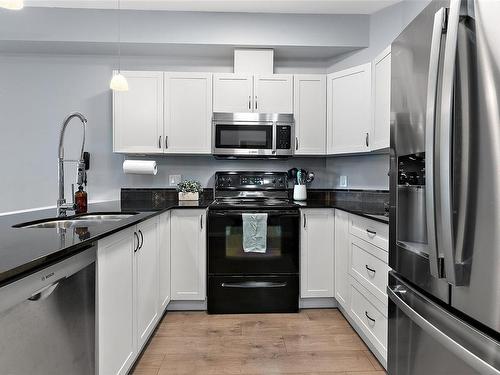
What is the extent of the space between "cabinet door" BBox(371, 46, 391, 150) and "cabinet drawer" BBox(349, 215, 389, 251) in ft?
1.96

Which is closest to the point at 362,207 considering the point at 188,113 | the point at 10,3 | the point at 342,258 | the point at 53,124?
the point at 342,258

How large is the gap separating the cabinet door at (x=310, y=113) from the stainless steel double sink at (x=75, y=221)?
1.69m

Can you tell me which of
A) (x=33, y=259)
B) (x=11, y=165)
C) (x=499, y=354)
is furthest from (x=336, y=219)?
(x=11, y=165)

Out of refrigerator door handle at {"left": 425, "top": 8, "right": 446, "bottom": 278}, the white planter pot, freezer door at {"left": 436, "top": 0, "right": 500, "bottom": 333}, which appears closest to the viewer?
freezer door at {"left": 436, "top": 0, "right": 500, "bottom": 333}

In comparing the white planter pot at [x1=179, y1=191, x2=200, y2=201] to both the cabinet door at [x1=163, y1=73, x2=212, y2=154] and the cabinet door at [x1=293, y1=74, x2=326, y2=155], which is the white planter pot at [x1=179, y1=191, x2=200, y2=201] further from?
the cabinet door at [x1=293, y1=74, x2=326, y2=155]

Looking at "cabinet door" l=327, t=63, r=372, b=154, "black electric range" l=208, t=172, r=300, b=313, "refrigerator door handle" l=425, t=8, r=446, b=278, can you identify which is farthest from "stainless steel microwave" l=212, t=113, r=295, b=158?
"refrigerator door handle" l=425, t=8, r=446, b=278

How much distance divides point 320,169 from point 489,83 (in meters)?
2.58

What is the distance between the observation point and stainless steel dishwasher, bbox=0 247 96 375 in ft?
2.59

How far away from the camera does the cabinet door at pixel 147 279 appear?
1.80 m

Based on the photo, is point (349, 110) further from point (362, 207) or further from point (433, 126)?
point (433, 126)

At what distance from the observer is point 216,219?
2.53 meters

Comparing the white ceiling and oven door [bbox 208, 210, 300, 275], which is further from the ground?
the white ceiling

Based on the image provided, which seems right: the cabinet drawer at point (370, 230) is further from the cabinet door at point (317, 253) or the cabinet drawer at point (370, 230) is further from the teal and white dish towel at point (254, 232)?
the teal and white dish towel at point (254, 232)

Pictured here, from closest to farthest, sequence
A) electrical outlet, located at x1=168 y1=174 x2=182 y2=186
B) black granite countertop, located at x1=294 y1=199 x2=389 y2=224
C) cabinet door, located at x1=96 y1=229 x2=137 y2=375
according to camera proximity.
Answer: cabinet door, located at x1=96 y1=229 x2=137 y2=375 → black granite countertop, located at x1=294 y1=199 x2=389 y2=224 → electrical outlet, located at x1=168 y1=174 x2=182 y2=186
